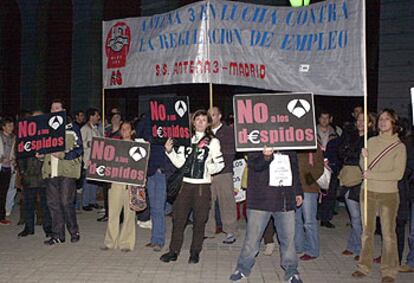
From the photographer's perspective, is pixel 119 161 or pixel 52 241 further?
pixel 52 241

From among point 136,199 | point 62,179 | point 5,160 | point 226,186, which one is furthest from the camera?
point 5,160

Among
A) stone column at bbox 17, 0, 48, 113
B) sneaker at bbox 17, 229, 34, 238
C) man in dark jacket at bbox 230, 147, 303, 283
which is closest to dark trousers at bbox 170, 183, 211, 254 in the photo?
man in dark jacket at bbox 230, 147, 303, 283

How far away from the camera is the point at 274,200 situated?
6.37 m

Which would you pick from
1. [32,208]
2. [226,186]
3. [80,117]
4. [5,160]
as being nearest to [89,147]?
[80,117]

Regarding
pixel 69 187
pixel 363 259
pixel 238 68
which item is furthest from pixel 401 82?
pixel 69 187

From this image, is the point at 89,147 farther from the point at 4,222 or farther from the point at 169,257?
the point at 169,257

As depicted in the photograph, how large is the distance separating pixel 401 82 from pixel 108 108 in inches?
324

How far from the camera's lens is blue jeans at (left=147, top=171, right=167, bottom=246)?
26.8ft

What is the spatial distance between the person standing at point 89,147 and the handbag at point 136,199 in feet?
12.5

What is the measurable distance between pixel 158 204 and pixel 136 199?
1.08 feet

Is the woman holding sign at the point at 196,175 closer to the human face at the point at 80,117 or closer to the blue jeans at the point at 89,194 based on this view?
the blue jeans at the point at 89,194

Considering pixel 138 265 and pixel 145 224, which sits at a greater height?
pixel 145 224

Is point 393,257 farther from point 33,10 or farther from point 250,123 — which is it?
point 33,10

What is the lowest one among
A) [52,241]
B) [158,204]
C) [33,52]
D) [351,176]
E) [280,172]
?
[52,241]
